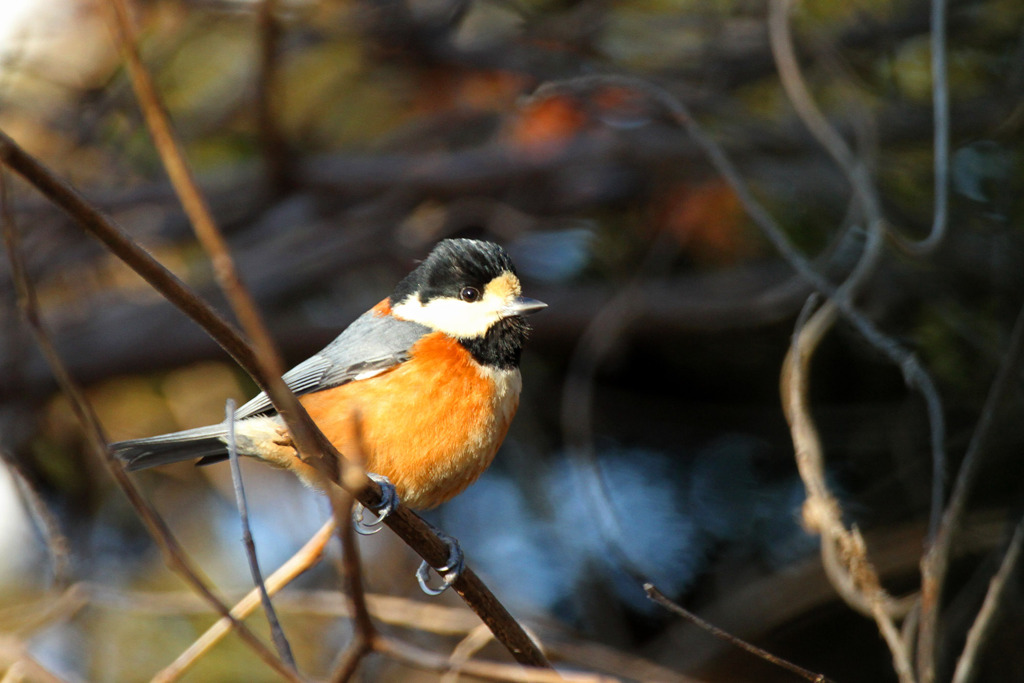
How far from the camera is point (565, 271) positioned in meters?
4.87

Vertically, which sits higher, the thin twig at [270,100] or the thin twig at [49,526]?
the thin twig at [270,100]

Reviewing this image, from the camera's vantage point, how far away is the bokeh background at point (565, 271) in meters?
A: 3.93

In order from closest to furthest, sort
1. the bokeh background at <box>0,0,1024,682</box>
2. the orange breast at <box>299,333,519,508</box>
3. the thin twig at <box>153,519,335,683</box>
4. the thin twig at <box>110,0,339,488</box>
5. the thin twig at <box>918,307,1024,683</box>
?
the thin twig at <box>110,0,339,488</box> < the thin twig at <box>153,519,335,683</box> < the thin twig at <box>918,307,1024,683</box> < the orange breast at <box>299,333,519,508</box> < the bokeh background at <box>0,0,1024,682</box>

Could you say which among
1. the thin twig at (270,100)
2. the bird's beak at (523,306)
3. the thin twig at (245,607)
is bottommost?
the thin twig at (245,607)

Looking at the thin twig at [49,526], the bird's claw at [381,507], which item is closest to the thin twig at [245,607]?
the bird's claw at [381,507]

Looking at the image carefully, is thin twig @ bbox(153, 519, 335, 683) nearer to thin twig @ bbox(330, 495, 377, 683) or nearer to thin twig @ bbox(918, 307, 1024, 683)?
thin twig @ bbox(330, 495, 377, 683)

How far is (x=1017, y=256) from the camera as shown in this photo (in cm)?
373

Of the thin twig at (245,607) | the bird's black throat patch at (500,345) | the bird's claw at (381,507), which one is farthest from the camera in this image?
the bird's black throat patch at (500,345)

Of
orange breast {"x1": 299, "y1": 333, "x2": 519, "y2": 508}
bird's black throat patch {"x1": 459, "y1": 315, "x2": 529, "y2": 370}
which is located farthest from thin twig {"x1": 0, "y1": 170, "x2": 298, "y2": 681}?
bird's black throat patch {"x1": 459, "y1": 315, "x2": 529, "y2": 370}

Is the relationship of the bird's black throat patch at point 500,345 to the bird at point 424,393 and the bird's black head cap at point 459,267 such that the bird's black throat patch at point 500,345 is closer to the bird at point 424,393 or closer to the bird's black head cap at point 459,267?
the bird at point 424,393

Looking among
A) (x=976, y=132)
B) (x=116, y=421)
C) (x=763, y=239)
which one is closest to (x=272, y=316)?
(x=116, y=421)

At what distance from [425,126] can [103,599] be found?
9.91 feet

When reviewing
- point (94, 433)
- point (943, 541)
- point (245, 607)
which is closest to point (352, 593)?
point (94, 433)

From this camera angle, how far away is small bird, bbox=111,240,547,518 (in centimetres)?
255
